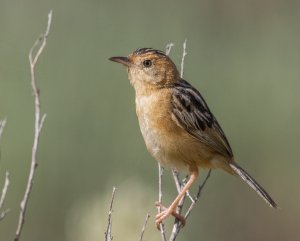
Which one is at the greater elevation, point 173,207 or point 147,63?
point 147,63

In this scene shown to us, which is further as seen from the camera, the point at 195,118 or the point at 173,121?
the point at 195,118

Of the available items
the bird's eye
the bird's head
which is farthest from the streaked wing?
the bird's eye

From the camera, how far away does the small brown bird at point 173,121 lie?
7281 millimetres

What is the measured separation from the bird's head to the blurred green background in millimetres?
1117

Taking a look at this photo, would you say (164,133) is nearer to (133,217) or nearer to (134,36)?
(133,217)

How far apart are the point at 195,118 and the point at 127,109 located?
2967 mm

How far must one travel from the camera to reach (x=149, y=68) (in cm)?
764

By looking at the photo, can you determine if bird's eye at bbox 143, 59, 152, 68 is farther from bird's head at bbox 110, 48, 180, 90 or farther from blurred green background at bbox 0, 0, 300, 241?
blurred green background at bbox 0, 0, 300, 241

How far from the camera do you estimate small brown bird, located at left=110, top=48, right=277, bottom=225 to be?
7281 mm

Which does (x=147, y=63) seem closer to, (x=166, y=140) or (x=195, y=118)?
(x=195, y=118)

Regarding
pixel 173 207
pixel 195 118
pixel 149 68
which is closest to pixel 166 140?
pixel 195 118

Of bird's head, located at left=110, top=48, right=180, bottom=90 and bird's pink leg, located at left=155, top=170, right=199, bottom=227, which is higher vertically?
bird's head, located at left=110, top=48, right=180, bottom=90

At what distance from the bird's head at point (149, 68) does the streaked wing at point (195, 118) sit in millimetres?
117

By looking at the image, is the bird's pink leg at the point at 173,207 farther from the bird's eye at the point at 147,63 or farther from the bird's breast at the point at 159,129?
the bird's eye at the point at 147,63
